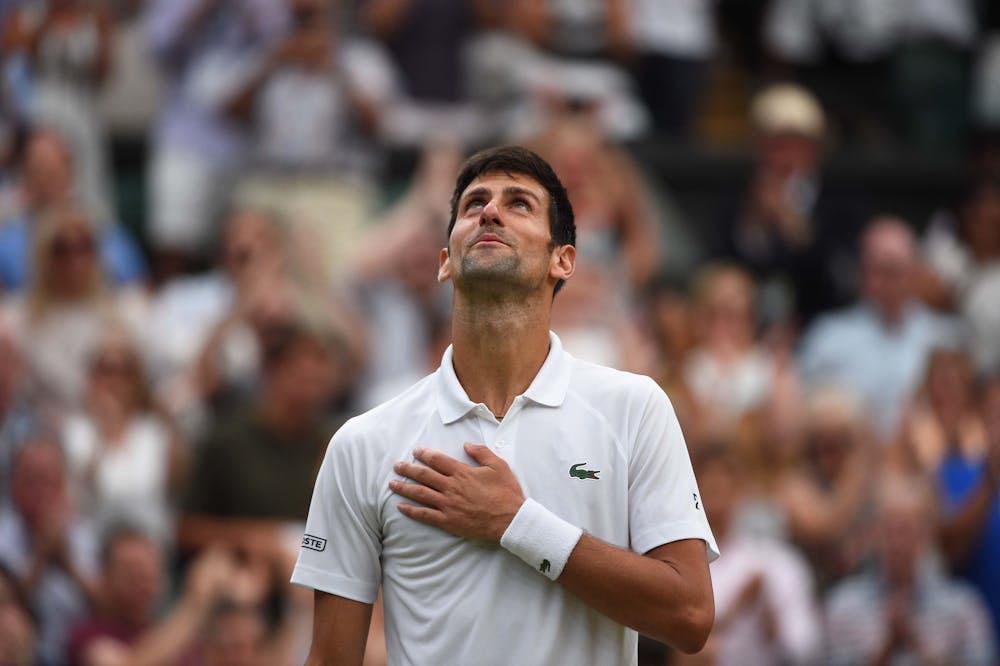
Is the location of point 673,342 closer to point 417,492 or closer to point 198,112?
point 198,112

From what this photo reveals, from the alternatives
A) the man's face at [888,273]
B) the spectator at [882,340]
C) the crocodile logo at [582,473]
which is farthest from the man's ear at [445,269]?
the man's face at [888,273]

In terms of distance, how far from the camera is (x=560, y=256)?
405 cm

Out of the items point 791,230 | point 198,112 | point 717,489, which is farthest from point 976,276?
point 198,112

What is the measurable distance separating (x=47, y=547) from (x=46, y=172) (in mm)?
2479

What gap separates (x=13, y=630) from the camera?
675 cm

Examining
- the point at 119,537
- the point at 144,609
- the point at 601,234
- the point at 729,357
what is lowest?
the point at 144,609

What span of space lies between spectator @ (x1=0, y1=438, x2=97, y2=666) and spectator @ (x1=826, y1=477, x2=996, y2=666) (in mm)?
3391

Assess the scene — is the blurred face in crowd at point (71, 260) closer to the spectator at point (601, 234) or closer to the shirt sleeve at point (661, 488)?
the spectator at point (601, 234)

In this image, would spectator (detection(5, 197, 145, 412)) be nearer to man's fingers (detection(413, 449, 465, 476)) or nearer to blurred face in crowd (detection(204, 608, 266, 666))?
blurred face in crowd (detection(204, 608, 266, 666))

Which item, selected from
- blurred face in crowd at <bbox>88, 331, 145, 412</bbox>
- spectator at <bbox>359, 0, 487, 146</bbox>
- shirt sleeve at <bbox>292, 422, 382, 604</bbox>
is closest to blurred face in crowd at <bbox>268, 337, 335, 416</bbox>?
blurred face in crowd at <bbox>88, 331, 145, 412</bbox>

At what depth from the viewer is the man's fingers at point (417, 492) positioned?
3.79 m

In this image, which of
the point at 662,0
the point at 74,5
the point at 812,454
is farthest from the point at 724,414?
the point at 74,5

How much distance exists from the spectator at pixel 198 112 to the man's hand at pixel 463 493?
624 centimetres

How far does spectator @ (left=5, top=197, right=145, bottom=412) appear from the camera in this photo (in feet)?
26.2
